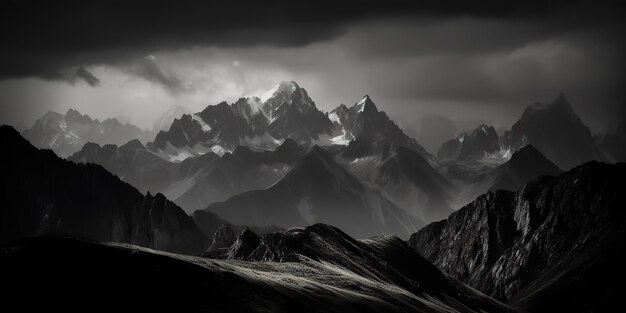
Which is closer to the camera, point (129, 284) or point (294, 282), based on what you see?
point (129, 284)

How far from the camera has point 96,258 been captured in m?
147

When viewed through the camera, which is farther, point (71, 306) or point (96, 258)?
point (96, 258)

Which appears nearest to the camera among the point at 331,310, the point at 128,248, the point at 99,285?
the point at 99,285

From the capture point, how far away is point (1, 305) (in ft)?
414

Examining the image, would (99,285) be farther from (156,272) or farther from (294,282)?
(294,282)

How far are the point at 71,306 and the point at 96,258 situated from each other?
18065 mm

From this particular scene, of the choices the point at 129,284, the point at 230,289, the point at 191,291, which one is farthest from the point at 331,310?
the point at 129,284

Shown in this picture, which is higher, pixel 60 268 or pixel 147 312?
pixel 60 268

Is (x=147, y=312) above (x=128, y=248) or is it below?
below

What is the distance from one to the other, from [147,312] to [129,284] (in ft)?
32.9

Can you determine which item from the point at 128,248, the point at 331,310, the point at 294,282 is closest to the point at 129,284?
the point at 128,248

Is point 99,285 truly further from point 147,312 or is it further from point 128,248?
point 128,248

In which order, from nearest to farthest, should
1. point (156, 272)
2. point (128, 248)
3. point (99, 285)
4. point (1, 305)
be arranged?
point (1, 305)
point (99, 285)
point (156, 272)
point (128, 248)

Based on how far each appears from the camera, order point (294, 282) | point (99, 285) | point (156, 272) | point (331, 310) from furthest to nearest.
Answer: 1. point (294, 282)
2. point (331, 310)
3. point (156, 272)
4. point (99, 285)
